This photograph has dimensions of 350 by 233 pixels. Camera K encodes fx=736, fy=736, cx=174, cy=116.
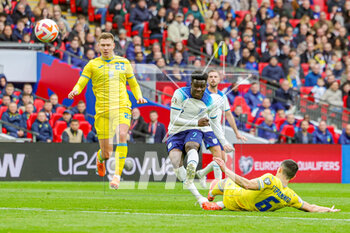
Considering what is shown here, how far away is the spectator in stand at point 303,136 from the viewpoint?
22.2m

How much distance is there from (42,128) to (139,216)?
37.3 ft

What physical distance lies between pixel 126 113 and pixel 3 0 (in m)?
12.9

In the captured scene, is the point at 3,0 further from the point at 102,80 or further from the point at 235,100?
the point at 102,80

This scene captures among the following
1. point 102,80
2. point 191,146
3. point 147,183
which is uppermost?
point 102,80

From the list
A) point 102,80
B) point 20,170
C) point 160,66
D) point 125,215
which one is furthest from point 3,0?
point 125,215

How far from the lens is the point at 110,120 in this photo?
1325cm

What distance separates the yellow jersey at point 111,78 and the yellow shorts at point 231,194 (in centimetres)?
303

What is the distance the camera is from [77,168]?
1942 cm

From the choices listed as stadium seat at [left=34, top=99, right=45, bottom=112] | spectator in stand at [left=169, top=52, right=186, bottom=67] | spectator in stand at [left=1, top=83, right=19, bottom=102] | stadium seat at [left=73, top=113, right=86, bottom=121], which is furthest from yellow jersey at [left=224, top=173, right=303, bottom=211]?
spectator in stand at [left=169, top=52, right=186, bottom=67]

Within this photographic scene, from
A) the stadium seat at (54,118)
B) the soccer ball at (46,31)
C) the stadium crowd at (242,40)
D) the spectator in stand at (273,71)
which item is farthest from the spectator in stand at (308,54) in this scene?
the soccer ball at (46,31)

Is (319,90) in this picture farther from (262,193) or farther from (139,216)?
(139,216)

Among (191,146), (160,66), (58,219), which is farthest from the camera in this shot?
(160,66)

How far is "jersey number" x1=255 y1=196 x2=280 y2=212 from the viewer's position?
399 inches

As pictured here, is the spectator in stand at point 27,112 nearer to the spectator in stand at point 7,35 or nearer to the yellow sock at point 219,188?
the spectator in stand at point 7,35
